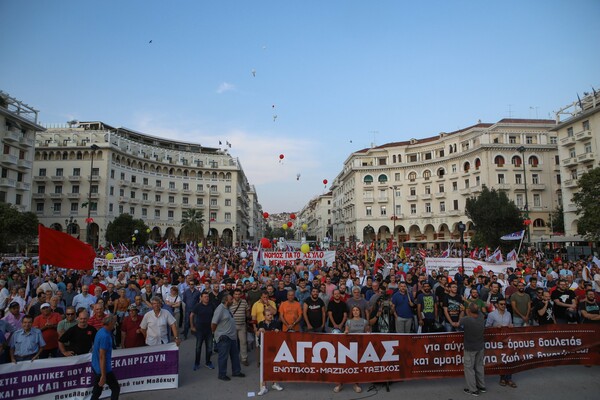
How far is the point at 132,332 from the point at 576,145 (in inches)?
1934

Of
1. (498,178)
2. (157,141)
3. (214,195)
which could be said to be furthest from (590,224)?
(157,141)

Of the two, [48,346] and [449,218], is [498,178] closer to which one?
[449,218]

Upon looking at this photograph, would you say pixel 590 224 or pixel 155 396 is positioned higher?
Answer: pixel 590 224

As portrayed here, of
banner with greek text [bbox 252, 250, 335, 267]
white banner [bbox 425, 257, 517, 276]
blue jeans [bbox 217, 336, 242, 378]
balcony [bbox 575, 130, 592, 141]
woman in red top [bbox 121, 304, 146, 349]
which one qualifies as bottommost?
blue jeans [bbox 217, 336, 242, 378]

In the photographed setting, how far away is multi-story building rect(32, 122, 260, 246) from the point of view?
57781 mm

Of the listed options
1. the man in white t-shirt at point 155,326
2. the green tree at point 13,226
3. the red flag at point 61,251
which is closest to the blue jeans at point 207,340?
the man in white t-shirt at point 155,326

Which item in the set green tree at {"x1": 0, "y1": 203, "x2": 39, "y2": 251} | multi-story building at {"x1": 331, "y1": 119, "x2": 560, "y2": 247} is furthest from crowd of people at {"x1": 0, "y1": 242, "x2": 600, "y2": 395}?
multi-story building at {"x1": 331, "y1": 119, "x2": 560, "y2": 247}

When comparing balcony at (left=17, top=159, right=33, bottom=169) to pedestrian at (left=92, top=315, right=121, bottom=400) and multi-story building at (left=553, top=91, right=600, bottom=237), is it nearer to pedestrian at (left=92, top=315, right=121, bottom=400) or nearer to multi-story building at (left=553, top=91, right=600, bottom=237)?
pedestrian at (left=92, top=315, right=121, bottom=400)

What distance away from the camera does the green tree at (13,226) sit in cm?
3103

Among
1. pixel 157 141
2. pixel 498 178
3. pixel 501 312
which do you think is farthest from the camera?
pixel 157 141

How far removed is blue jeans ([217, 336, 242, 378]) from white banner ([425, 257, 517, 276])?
11.9 m

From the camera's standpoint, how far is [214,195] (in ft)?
244

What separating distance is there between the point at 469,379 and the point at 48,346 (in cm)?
797

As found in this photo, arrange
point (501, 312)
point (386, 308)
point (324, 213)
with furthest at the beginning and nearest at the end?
point (324, 213), point (386, 308), point (501, 312)
